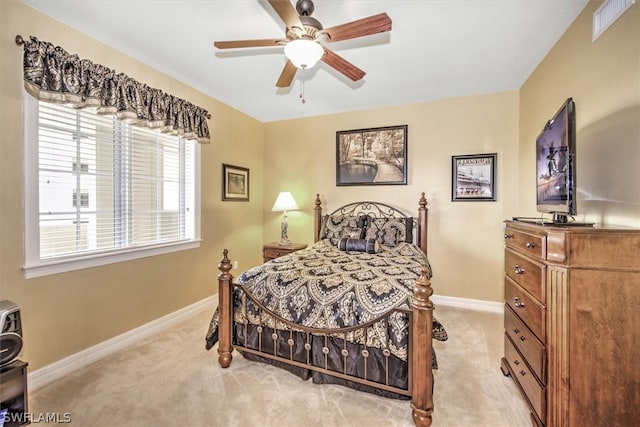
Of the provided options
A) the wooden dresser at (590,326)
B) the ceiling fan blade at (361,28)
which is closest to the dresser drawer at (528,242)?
the wooden dresser at (590,326)

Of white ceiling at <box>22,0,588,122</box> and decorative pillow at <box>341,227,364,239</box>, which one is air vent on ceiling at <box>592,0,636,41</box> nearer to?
white ceiling at <box>22,0,588,122</box>

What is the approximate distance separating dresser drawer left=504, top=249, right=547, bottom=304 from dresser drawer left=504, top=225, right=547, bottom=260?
0.05 metres

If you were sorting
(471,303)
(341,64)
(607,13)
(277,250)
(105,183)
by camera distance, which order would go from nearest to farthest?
(607,13) → (341,64) → (105,183) → (471,303) → (277,250)

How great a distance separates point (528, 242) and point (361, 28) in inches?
62.6

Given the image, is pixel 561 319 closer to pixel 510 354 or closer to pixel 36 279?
pixel 510 354

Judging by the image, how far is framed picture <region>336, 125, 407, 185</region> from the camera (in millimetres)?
3881

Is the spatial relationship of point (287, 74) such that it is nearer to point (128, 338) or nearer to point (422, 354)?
point (422, 354)

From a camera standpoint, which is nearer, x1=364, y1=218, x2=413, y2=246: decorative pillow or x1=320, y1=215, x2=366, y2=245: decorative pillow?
x1=364, y1=218, x2=413, y2=246: decorative pillow

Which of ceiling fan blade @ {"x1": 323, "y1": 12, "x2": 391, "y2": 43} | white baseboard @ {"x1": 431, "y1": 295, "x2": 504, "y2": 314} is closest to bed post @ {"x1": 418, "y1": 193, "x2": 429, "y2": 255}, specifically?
white baseboard @ {"x1": 431, "y1": 295, "x2": 504, "y2": 314}

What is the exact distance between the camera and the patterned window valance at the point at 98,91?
193 centimetres

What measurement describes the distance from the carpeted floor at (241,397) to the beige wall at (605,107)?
1423mm

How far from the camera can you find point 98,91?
2229mm

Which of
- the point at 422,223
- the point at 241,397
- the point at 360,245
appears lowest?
the point at 241,397

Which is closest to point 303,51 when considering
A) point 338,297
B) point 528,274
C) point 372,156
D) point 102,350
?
point 338,297
